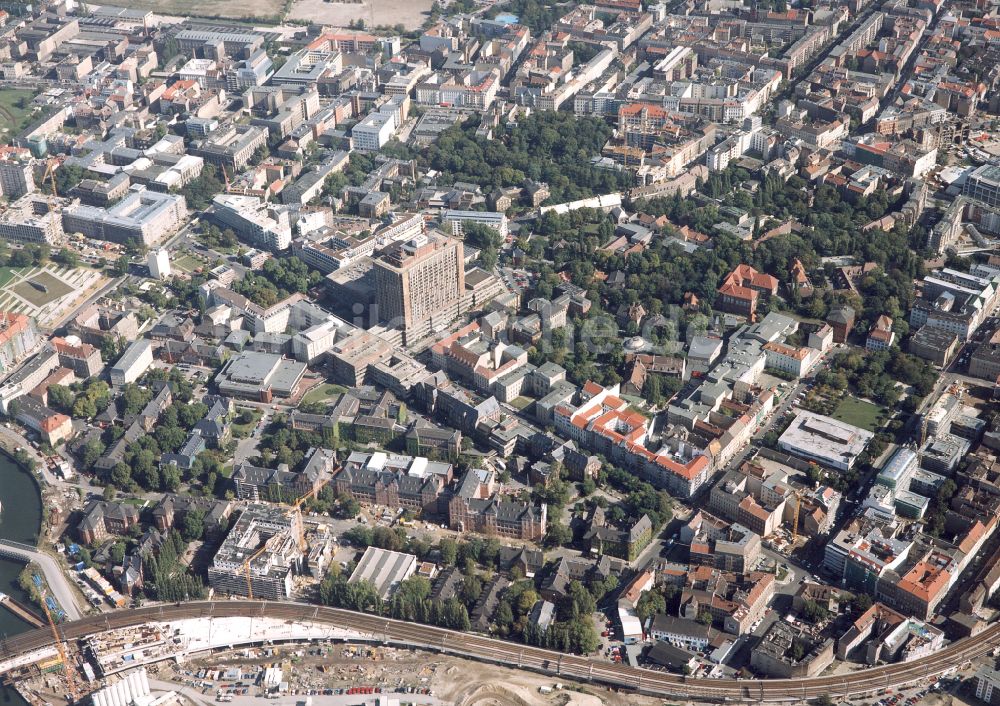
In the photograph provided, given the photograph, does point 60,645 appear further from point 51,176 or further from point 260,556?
point 51,176

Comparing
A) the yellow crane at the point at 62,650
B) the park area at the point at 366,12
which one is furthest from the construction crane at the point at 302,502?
the park area at the point at 366,12

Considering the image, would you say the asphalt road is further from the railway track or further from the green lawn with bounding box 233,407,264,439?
the green lawn with bounding box 233,407,264,439

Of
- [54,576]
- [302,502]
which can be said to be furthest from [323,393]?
[54,576]

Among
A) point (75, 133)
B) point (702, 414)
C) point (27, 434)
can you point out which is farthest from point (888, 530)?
point (75, 133)

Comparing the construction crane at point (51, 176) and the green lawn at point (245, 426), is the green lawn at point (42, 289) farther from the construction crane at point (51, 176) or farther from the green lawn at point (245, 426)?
the green lawn at point (245, 426)

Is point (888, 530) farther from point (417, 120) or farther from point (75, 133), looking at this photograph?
point (75, 133)

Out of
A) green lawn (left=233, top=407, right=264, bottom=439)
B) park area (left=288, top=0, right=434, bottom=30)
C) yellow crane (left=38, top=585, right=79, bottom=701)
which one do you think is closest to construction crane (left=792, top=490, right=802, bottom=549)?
green lawn (left=233, top=407, right=264, bottom=439)
